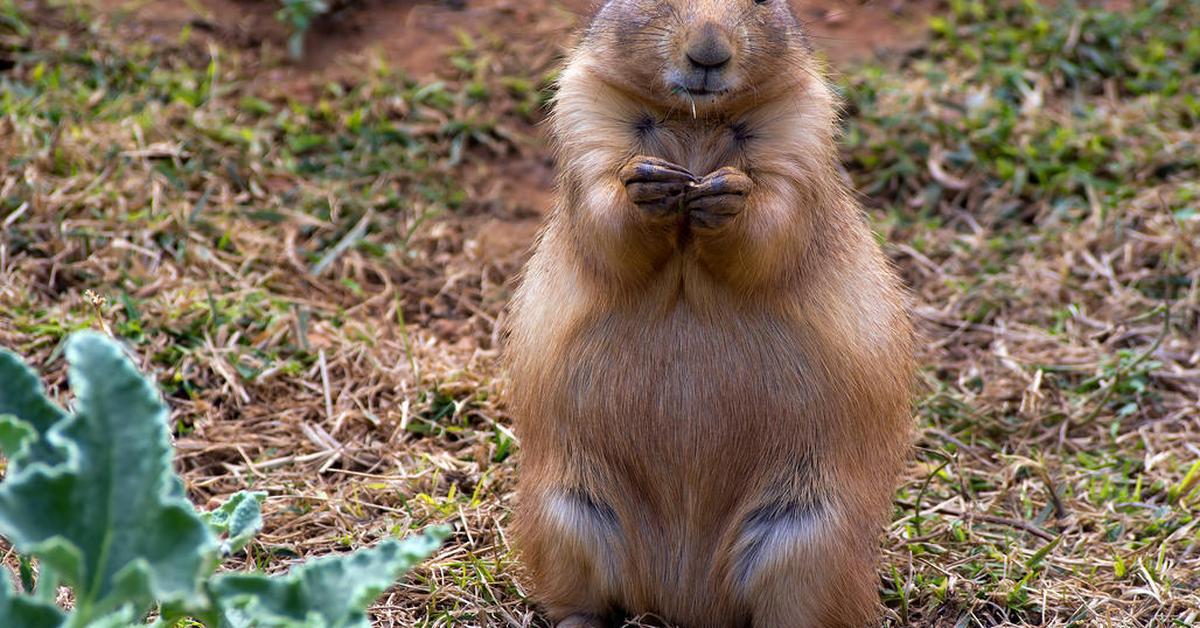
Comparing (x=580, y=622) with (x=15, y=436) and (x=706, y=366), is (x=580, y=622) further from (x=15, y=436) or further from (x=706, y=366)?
(x=15, y=436)

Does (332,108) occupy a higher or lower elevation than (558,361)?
lower

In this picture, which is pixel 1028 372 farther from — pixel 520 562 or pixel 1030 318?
pixel 520 562

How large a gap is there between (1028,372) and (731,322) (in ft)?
7.32

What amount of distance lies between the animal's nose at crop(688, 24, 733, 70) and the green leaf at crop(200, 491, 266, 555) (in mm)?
1726

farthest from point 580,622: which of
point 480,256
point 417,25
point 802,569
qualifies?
point 417,25

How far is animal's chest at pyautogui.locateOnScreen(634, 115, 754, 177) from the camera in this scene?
4.13m

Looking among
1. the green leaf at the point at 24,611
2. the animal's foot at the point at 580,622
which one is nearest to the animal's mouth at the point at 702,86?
the animal's foot at the point at 580,622

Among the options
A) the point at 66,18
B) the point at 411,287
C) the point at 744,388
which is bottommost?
the point at 411,287

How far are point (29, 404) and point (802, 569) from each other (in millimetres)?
2232

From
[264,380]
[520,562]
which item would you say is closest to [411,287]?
[264,380]

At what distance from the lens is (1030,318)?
20.3 feet

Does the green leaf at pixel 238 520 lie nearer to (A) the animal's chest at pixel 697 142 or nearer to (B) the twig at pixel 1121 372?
(A) the animal's chest at pixel 697 142

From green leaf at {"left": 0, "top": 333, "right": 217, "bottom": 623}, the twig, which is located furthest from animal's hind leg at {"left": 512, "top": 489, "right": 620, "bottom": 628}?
the twig

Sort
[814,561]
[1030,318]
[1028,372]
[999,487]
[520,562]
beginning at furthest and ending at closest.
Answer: [1030,318], [1028,372], [999,487], [520,562], [814,561]
